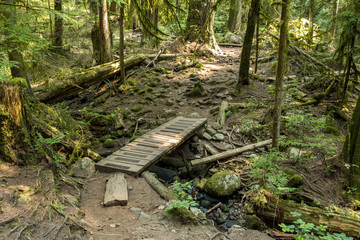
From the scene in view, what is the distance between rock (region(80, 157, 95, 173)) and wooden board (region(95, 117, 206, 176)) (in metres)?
0.31

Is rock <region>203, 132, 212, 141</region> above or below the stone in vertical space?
below

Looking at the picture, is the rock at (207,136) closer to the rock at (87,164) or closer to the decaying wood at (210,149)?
the decaying wood at (210,149)

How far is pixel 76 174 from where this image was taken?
17.5 ft

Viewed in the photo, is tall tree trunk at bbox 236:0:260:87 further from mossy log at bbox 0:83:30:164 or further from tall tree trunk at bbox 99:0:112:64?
mossy log at bbox 0:83:30:164

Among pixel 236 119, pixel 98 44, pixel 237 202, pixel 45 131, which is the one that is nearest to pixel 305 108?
pixel 236 119

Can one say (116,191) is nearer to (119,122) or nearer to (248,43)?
(119,122)

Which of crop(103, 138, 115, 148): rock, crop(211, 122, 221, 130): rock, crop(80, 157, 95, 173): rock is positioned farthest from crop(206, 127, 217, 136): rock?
crop(80, 157, 95, 173): rock

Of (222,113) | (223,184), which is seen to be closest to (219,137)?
(222,113)

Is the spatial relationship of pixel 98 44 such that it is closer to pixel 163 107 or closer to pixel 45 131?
pixel 163 107

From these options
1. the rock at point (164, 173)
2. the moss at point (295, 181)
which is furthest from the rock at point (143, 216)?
the moss at point (295, 181)

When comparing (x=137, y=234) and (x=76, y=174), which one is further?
(x=76, y=174)

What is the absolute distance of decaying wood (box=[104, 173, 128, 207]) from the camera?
4.30 metres

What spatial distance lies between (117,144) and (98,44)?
20.0 feet

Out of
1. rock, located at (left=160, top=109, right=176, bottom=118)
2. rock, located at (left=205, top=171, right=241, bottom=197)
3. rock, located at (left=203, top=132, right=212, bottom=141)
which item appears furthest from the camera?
rock, located at (left=160, top=109, right=176, bottom=118)
